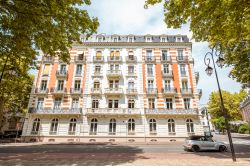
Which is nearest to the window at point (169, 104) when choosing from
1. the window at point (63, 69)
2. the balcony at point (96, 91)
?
the balcony at point (96, 91)

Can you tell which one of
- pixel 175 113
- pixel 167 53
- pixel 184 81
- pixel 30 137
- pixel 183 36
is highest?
pixel 183 36

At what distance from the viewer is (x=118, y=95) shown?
29891 millimetres

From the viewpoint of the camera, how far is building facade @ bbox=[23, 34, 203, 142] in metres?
28.1

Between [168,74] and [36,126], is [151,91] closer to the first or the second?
[168,74]

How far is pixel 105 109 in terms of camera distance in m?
28.8

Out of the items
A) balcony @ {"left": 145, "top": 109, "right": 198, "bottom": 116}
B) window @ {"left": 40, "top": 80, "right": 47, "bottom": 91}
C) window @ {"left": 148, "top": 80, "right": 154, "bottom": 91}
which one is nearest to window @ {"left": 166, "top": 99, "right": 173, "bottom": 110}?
balcony @ {"left": 145, "top": 109, "right": 198, "bottom": 116}

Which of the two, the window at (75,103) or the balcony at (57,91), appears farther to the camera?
the balcony at (57,91)

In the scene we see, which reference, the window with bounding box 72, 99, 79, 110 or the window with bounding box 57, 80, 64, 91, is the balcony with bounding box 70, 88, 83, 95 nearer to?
the window with bounding box 72, 99, 79, 110

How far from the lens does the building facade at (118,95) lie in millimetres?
28094

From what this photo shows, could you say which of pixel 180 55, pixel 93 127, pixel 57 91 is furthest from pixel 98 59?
pixel 180 55

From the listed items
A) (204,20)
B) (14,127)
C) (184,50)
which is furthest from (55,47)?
(14,127)

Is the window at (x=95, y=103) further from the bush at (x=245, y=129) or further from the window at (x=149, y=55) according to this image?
the bush at (x=245, y=129)

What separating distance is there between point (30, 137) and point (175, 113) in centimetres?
2420

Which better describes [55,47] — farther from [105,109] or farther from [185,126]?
[185,126]
